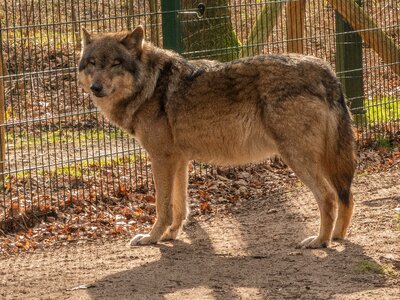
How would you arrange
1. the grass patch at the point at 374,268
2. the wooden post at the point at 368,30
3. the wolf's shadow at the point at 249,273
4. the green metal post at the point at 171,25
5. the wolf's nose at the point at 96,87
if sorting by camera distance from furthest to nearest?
the wooden post at the point at 368,30 < the green metal post at the point at 171,25 < the wolf's nose at the point at 96,87 < the grass patch at the point at 374,268 < the wolf's shadow at the point at 249,273

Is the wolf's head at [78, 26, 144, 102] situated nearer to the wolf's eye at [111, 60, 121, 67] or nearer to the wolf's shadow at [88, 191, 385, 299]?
the wolf's eye at [111, 60, 121, 67]

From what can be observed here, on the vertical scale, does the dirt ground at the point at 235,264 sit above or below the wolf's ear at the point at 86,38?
below

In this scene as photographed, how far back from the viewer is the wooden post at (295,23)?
10.5 m

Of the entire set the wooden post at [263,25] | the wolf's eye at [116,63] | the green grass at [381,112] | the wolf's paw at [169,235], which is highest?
the wooden post at [263,25]

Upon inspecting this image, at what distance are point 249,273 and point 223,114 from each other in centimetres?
157

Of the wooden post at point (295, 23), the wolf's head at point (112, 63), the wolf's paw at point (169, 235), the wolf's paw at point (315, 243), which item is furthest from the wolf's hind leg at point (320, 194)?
the wooden post at point (295, 23)

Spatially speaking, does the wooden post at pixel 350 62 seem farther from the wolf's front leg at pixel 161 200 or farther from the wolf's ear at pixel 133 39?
the wolf's front leg at pixel 161 200

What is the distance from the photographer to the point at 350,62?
11.1 meters

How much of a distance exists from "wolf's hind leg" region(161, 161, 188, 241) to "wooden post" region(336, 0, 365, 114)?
384 cm

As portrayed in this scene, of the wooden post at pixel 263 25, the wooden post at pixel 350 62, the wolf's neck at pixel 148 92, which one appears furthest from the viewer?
the wooden post at pixel 350 62

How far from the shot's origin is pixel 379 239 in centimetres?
688

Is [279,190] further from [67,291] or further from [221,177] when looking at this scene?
[67,291]

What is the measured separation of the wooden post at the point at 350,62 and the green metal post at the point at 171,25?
273cm

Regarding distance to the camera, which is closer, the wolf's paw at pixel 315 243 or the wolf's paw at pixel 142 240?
the wolf's paw at pixel 315 243
